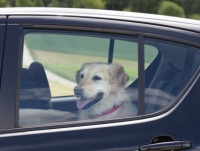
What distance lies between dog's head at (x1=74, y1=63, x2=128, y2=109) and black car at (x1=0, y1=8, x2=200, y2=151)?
0.14 feet

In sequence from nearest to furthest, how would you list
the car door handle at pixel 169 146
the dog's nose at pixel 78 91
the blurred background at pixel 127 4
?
the car door handle at pixel 169 146, the dog's nose at pixel 78 91, the blurred background at pixel 127 4

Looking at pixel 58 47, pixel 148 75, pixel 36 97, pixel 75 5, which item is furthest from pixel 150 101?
pixel 75 5

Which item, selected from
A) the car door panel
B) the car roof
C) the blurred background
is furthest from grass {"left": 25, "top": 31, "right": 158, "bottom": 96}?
the blurred background

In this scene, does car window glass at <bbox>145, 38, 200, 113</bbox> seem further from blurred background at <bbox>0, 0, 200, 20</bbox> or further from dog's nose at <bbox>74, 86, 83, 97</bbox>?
blurred background at <bbox>0, 0, 200, 20</bbox>

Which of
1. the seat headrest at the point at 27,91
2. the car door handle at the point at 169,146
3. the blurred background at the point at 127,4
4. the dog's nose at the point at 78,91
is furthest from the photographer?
the blurred background at the point at 127,4

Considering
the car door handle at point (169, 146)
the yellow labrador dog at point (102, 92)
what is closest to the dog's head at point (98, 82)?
the yellow labrador dog at point (102, 92)

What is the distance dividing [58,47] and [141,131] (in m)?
0.92

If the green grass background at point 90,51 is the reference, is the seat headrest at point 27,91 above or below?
below

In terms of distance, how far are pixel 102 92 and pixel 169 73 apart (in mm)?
357

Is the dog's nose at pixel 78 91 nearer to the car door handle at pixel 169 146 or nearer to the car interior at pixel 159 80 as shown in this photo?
the car interior at pixel 159 80

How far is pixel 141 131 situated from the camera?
88.3 inches

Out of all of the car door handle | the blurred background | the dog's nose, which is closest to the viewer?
the car door handle

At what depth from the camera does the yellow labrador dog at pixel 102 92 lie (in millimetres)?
2391

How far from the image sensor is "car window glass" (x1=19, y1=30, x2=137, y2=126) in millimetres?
2381
